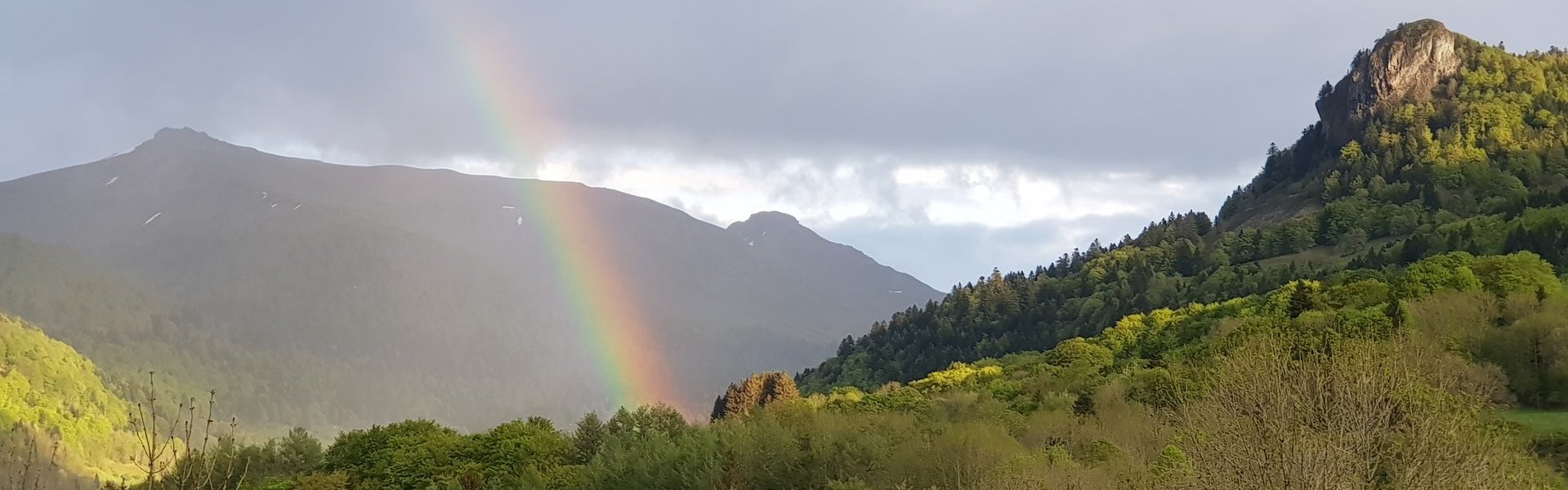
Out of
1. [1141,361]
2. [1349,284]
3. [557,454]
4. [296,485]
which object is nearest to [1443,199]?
[1349,284]

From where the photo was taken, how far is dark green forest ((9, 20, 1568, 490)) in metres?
21.7

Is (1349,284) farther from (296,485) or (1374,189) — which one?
(1374,189)

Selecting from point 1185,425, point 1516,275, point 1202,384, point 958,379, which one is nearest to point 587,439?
point 1202,384

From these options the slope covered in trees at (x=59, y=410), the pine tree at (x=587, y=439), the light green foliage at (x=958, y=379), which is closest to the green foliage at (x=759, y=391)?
the light green foliage at (x=958, y=379)

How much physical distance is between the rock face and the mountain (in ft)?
0.66

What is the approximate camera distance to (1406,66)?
Result: 524 ft

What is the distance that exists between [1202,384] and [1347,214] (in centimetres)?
11065

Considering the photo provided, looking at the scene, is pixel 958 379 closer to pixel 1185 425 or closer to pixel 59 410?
pixel 1185 425

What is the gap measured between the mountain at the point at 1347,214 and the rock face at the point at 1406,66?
200 millimetres

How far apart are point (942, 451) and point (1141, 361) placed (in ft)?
131

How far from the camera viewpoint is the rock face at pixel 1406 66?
15925cm

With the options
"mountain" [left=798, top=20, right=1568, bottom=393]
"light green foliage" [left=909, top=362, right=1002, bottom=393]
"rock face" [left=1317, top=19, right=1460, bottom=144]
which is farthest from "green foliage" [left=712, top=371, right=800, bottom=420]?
"rock face" [left=1317, top=19, right=1460, bottom=144]

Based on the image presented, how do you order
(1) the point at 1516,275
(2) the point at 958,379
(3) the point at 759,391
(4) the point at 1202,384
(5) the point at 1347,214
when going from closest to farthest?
(4) the point at 1202,384, (1) the point at 1516,275, (2) the point at 958,379, (3) the point at 759,391, (5) the point at 1347,214

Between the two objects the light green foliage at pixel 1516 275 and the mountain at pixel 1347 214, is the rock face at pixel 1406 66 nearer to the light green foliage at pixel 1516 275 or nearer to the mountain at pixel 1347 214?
the mountain at pixel 1347 214
